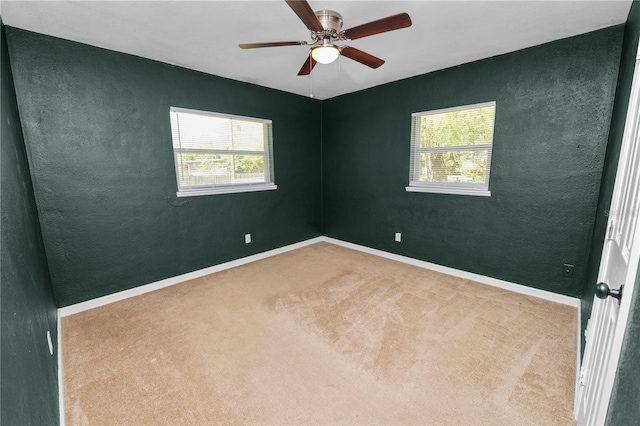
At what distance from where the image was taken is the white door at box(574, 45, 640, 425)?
2.85 feet

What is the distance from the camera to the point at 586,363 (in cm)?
134

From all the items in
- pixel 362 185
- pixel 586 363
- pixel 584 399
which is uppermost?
pixel 362 185

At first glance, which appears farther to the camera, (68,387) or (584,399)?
(68,387)

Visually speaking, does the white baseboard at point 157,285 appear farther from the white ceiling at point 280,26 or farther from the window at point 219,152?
the white ceiling at point 280,26

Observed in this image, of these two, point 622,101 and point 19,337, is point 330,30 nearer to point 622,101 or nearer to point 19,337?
point 622,101

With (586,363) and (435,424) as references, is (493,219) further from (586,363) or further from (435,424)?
(435,424)

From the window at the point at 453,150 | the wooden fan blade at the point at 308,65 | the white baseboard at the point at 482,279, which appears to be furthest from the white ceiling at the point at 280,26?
the white baseboard at the point at 482,279

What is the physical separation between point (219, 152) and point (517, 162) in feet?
10.7

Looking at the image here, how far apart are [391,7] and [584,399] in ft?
8.03

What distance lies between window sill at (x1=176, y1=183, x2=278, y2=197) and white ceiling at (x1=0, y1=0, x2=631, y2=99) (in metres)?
1.34

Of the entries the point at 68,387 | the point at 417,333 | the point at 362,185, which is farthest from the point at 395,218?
the point at 68,387

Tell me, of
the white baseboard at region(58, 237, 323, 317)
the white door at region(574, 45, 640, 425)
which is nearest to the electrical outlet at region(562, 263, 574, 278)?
the white door at region(574, 45, 640, 425)

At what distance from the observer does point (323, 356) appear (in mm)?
1909

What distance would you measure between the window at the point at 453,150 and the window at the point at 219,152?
6.55ft
